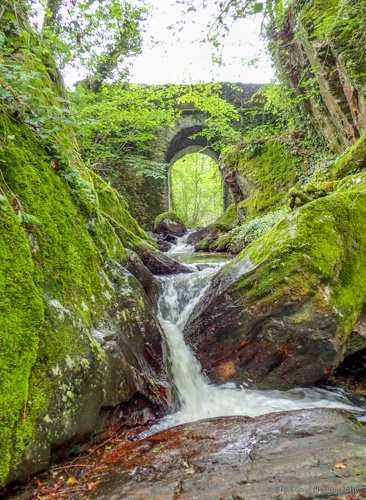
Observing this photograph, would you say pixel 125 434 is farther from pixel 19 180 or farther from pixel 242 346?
pixel 19 180

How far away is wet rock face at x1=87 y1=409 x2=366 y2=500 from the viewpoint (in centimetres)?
123

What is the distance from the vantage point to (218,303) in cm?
340

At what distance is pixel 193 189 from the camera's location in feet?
76.5

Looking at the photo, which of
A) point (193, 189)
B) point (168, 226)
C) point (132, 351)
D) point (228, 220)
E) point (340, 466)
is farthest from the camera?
point (193, 189)

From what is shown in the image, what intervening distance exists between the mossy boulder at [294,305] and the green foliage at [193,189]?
18610 mm

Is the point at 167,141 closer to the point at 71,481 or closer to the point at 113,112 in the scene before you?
the point at 113,112

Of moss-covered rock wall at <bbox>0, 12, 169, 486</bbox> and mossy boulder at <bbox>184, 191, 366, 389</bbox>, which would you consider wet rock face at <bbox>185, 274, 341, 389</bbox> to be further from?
moss-covered rock wall at <bbox>0, 12, 169, 486</bbox>

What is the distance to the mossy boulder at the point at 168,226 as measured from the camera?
39.4ft

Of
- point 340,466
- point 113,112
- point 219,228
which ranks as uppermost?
point 113,112

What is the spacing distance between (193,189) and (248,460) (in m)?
22.6

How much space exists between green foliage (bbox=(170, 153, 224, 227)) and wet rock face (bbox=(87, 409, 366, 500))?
20.3 m

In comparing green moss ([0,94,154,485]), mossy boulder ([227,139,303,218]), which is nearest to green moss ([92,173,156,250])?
green moss ([0,94,154,485])

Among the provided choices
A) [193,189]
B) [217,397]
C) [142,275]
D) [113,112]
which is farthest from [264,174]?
[193,189]

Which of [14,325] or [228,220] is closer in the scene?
[14,325]
